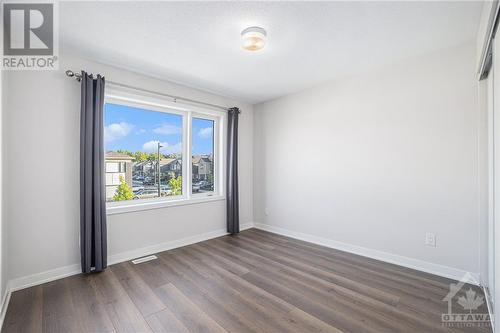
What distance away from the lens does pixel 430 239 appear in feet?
8.84

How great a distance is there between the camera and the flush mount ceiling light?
2162 millimetres

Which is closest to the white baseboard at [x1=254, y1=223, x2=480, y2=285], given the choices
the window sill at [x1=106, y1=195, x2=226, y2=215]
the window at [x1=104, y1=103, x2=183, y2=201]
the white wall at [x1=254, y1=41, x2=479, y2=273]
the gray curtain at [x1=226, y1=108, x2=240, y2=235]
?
the white wall at [x1=254, y1=41, x2=479, y2=273]

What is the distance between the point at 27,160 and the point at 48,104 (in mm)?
622

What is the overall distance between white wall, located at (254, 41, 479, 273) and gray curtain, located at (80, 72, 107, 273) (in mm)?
2738

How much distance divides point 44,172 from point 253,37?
100 inches

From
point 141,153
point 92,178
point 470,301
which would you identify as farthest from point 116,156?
point 470,301

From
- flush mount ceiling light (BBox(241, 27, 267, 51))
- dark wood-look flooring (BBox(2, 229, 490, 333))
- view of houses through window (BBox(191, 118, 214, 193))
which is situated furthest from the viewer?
view of houses through window (BBox(191, 118, 214, 193))

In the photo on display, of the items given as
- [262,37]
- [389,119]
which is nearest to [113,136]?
[262,37]

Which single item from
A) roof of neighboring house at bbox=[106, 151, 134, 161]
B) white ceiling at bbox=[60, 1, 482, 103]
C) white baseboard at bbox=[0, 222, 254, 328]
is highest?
white ceiling at bbox=[60, 1, 482, 103]

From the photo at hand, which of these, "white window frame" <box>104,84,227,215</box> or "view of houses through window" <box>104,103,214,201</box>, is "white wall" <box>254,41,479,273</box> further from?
"view of houses through window" <box>104,103,214,201</box>

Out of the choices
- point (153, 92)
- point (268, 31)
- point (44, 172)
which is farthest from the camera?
point (153, 92)

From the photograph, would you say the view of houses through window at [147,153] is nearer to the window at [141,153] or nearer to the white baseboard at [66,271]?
the window at [141,153]

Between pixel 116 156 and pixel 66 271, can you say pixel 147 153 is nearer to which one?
pixel 116 156

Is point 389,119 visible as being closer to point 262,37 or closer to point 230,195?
point 262,37
